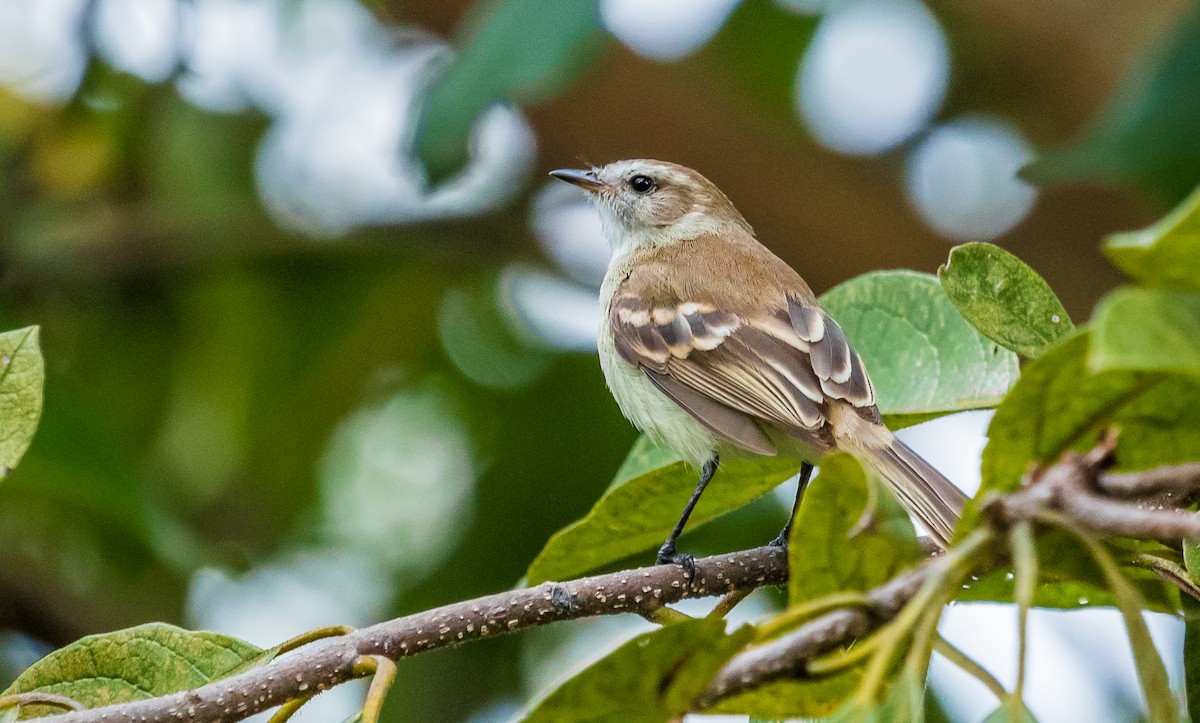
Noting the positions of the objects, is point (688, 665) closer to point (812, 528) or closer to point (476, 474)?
point (812, 528)

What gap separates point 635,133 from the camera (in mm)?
6391

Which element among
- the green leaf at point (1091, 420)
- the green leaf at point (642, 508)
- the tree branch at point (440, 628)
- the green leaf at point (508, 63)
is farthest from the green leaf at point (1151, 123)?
the green leaf at point (1091, 420)

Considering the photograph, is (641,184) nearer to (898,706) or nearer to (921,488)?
(921,488)

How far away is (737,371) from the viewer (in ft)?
12.4

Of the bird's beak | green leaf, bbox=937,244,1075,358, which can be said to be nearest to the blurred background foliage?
the bird's beak

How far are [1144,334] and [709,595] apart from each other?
132cm

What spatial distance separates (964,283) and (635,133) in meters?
4.44

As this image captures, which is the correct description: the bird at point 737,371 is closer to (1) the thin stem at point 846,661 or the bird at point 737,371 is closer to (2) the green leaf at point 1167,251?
(1) the thin stem at point 846,661

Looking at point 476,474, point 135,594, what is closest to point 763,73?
point 476,474

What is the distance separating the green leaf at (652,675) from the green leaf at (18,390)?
1225 millimetres

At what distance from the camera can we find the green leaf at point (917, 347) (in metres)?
2.73

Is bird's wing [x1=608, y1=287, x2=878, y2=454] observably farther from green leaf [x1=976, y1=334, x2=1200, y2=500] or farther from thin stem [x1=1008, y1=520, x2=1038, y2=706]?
thin stem [x1=1008, y1=520, x2=1038, y2=706]

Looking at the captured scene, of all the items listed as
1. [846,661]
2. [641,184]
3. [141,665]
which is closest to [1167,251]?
[846,661]

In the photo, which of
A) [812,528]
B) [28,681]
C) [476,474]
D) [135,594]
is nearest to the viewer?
[812,528]
